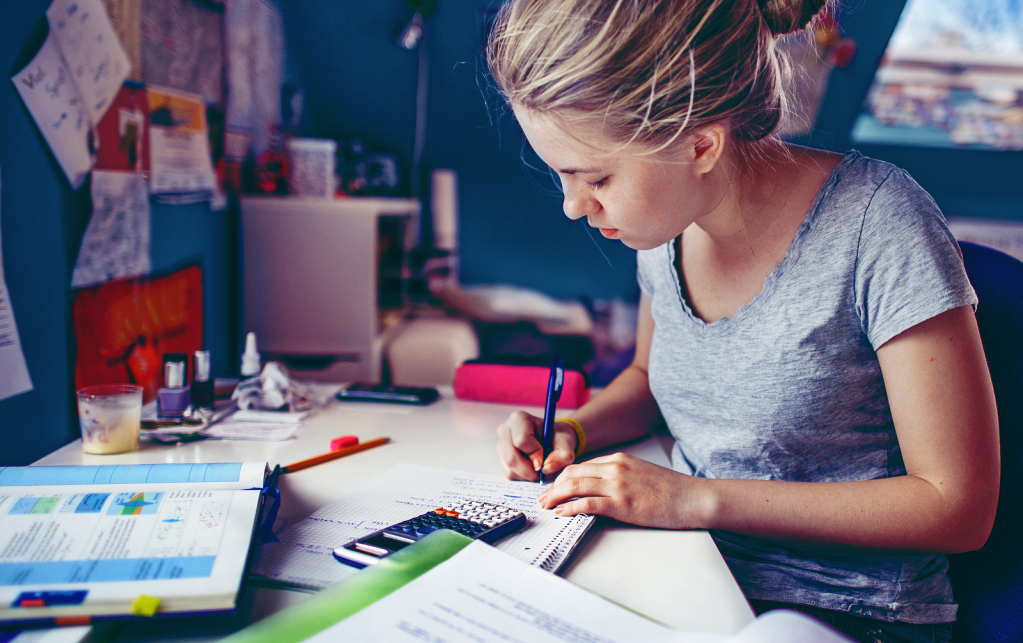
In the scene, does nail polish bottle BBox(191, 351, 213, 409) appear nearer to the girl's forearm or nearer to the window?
the girl's forearm

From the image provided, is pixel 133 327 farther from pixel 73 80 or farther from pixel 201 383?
pixel 73 80

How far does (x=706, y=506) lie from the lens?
68cm

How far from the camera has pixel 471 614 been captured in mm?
480

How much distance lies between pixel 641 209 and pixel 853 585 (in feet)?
1.58

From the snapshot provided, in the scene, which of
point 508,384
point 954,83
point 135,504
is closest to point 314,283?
point 508,384

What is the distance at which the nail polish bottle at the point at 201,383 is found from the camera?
1007 mm

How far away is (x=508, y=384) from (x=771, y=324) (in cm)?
50

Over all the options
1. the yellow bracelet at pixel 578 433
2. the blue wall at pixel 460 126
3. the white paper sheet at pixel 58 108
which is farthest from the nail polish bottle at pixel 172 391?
the blue wall at pixel 460 126

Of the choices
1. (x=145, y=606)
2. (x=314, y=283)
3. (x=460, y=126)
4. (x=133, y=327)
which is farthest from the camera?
(x=460, y=126)

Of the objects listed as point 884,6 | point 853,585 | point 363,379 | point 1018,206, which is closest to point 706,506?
point 853,585

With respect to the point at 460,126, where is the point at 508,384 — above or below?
below

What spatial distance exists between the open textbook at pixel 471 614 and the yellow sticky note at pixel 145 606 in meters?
0.06

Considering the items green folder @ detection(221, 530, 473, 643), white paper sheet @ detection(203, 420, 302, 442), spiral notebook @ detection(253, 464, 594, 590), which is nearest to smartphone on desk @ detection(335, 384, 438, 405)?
white paper sheet @ detection(203, 420, 302, 442)

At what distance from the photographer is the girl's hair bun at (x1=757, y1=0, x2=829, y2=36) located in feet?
2.43
